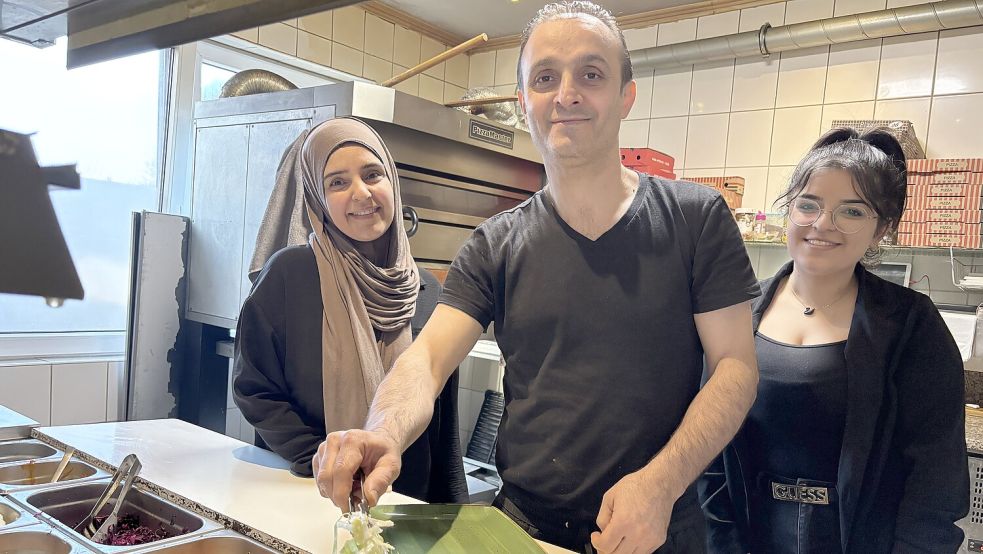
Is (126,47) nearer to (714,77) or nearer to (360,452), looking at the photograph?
(360,452)

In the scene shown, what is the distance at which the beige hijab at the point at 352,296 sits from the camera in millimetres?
1569

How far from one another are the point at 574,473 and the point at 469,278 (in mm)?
407

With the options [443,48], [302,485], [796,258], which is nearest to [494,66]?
[443,48]

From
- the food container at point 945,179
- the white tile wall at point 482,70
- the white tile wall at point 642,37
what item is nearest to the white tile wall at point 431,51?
the white tile wall at point 482,70

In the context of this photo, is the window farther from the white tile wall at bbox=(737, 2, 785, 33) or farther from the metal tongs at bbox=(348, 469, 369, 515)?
the white tile wall at bbox=(737, 2, 785, 33)

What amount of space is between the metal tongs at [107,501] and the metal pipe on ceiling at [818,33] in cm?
316

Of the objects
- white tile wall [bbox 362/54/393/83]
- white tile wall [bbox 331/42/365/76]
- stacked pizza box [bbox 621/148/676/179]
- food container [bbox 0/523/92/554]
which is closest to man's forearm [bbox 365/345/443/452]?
food container [bbox 0/523/92/554]

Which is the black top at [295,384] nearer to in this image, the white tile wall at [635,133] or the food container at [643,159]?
the food container at [643,159]

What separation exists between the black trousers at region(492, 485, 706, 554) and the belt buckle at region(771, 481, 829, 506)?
275mm

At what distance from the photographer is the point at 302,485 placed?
4.25 ft

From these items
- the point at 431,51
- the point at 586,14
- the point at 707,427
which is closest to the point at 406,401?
the point at 707,427

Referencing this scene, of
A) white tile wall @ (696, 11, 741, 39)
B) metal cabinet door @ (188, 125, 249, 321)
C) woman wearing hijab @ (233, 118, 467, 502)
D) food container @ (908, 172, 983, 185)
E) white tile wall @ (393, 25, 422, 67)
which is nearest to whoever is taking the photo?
woman wearing hijab @ (233, 118, 467, 502)

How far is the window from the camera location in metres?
2.72

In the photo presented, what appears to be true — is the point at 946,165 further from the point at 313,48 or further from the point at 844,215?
the point at 313,48
